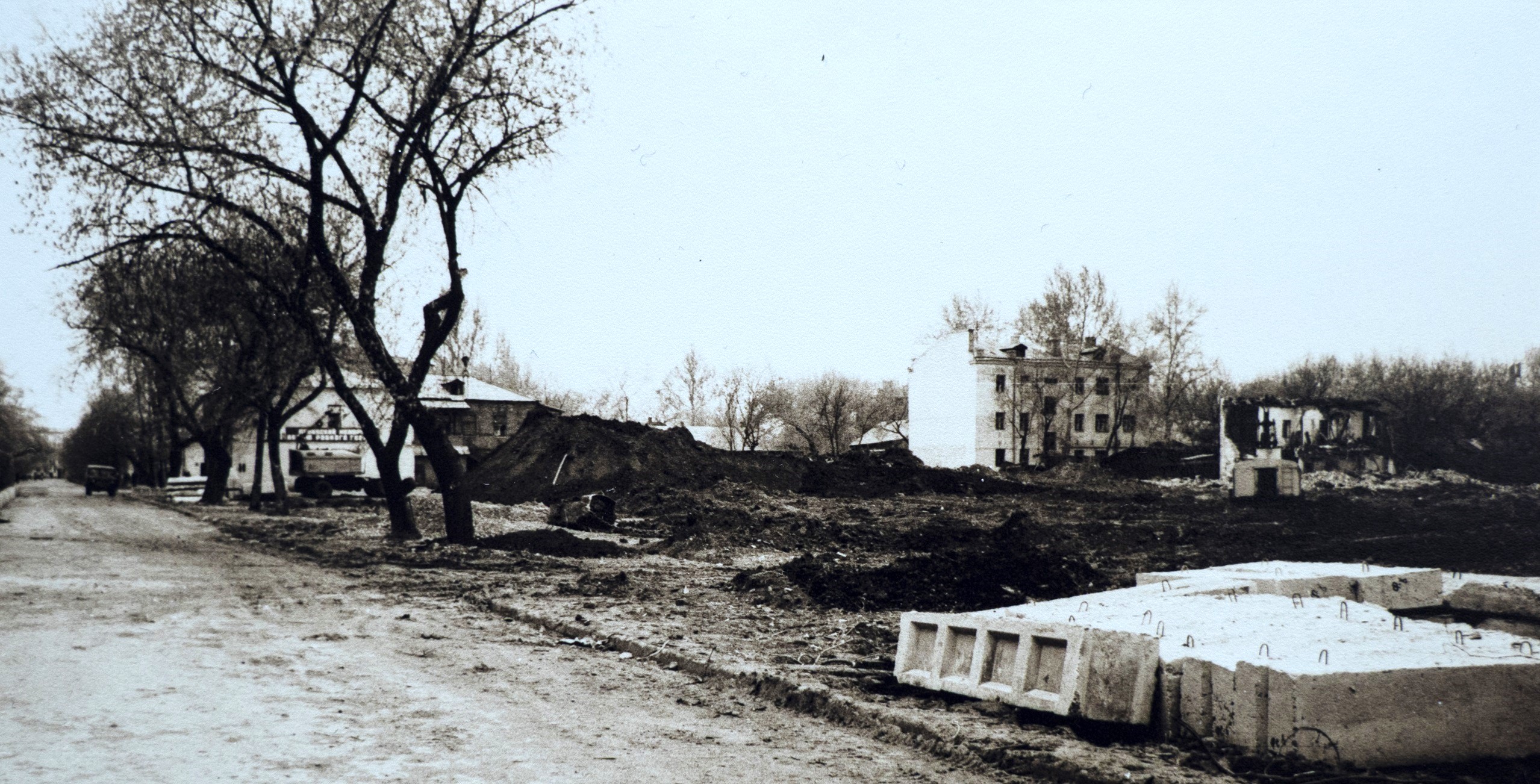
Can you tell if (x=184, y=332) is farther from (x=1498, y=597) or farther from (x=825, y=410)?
(x=825, y=410)

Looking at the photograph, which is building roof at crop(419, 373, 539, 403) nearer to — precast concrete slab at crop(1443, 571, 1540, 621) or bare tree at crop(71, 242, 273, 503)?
bare tree at crop(71, 242, 273, 503)

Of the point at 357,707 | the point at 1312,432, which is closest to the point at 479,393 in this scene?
the point at 1312,432

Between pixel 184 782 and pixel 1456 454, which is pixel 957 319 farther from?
pixel 184 782

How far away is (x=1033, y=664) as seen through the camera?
6.27 meters

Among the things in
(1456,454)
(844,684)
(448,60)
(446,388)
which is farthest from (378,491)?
(844,684)

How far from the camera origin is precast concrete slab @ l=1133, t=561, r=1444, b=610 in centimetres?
834

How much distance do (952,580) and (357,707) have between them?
718cm

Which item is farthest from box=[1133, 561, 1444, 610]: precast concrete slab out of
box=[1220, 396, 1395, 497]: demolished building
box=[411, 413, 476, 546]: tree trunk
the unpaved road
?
box=[1220, 396, 1395, 497]: demolished building

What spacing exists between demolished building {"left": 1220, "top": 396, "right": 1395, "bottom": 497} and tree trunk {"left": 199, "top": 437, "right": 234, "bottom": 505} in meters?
41.9

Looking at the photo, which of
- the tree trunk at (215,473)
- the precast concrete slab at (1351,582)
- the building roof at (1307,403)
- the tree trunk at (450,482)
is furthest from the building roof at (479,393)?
the precast concrete slab at (1351,582)

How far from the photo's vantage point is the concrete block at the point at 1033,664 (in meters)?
5.77

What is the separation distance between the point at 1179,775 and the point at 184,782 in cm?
453

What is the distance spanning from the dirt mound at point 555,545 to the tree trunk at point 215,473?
1267 inches

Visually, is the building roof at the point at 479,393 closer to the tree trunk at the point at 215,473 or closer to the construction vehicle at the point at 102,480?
the tree trunk at the point at 215,473
